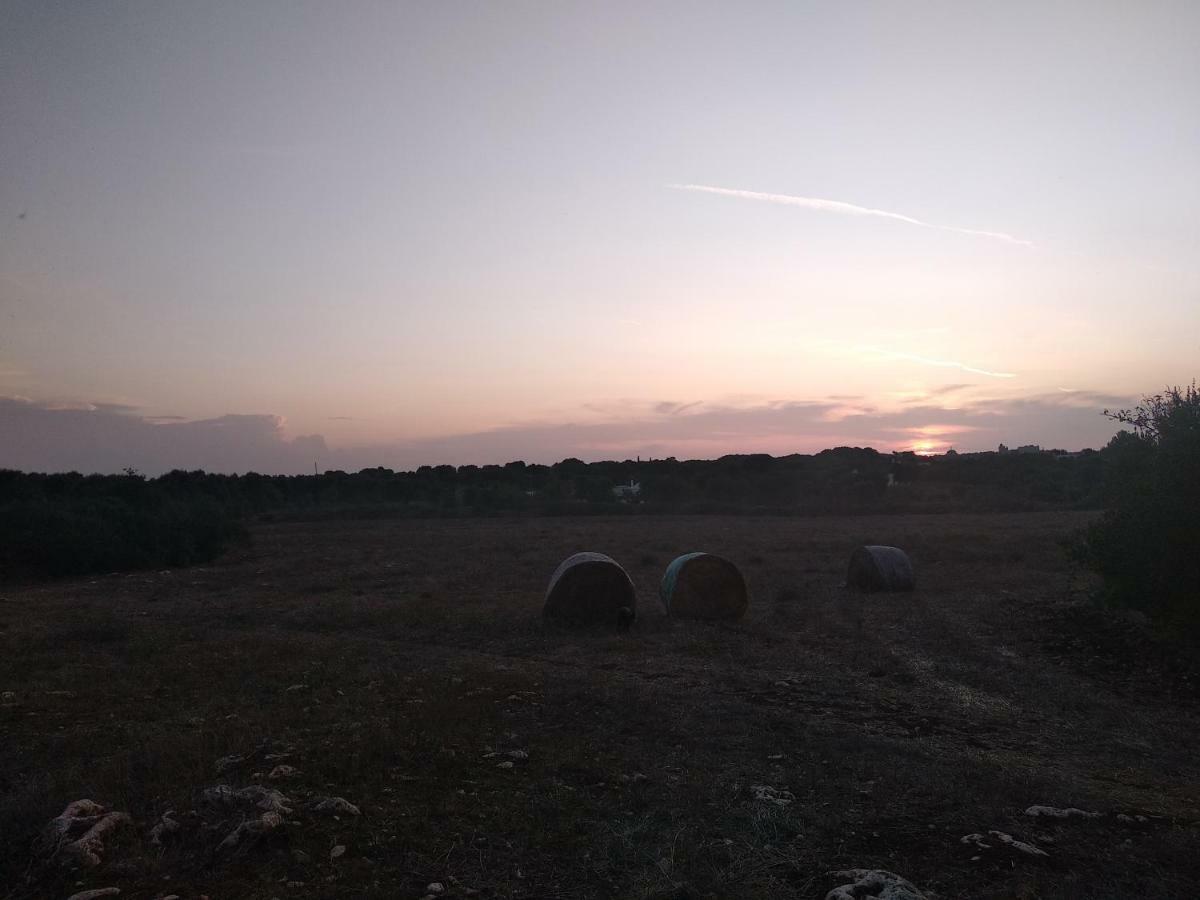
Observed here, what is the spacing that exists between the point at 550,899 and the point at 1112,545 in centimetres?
1049

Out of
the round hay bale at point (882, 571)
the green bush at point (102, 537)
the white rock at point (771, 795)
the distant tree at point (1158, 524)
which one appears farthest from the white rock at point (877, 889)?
the green bush at point (102, 537)

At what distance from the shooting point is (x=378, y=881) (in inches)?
188

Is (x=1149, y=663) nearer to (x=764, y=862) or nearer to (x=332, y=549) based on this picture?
(x=764, y=862)

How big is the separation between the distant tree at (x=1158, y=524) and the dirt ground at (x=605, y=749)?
Answer: 0.83m

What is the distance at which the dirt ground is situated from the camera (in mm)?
4941

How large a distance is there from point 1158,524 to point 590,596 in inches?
336

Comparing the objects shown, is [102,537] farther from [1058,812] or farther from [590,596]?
[1058,812]

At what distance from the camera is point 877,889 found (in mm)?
4477

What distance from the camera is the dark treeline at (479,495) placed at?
27109 millimetres

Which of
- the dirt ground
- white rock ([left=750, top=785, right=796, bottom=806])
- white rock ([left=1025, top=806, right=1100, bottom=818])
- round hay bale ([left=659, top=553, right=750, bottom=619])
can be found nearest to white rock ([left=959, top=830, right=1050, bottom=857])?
the dirt ground

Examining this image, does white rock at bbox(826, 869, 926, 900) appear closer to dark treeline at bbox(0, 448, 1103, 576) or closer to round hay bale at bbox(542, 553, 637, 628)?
round hay bale at bbox(542, 553, 637, 628)

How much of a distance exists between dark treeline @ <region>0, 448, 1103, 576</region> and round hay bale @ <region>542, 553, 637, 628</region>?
19.3 m

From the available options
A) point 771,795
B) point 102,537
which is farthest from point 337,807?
point 102,537

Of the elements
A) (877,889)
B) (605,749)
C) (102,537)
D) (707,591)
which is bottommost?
(605,749)
